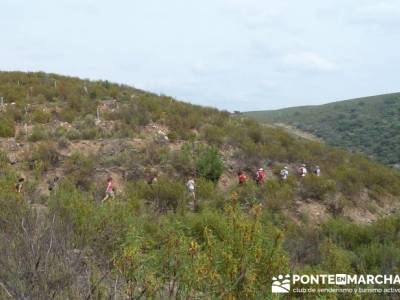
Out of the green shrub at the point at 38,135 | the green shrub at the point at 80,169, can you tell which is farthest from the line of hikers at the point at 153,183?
the green shrub at the point at 38,135

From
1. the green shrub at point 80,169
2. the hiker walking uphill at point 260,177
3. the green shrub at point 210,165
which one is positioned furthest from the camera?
the hiker walking uphill at point 260,177

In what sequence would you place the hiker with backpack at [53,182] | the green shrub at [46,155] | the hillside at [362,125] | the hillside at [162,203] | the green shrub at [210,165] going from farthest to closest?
the hillside at [362,125] < the green shrub at [210,165] < the green shrub at [46,155] < the hiker with backpack at [53,182] < the hillside at [162,203]

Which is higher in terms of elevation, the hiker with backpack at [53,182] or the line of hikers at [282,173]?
the hiker with backpack at [53,182]

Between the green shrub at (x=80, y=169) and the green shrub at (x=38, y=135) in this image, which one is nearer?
the green shrub at (x=80, y=169)

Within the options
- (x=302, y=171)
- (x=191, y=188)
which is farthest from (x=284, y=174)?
(x=191, y=188)

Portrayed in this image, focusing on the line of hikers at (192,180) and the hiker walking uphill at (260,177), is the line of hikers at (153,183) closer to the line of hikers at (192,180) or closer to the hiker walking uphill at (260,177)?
the line of hikers at (192,180)

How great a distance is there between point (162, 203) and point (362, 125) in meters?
41.3

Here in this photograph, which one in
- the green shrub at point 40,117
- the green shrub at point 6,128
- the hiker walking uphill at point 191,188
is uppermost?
the green shrub at point 40,117

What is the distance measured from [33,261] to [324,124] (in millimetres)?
53329

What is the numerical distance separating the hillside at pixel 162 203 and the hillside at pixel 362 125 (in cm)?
1861

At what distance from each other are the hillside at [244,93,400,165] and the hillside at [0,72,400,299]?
18613 millimetres

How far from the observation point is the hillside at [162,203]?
5.12 metres

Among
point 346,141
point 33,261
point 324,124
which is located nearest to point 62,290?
point 33,261

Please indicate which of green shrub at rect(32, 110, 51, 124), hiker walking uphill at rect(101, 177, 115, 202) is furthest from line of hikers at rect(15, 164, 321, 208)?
green shrub at rect(32, 110, 51, 124)
